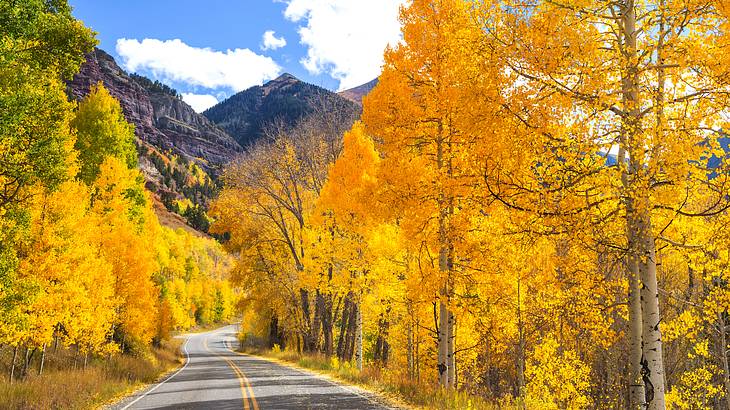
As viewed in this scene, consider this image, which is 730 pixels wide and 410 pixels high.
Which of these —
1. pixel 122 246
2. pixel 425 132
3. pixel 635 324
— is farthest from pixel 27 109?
pixel 122 246

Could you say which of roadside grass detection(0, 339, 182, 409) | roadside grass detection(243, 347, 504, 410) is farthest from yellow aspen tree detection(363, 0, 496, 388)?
roadside grass detection(0, 339, 182, 409)

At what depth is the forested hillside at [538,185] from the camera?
5.77 metres

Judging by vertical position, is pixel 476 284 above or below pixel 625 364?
above

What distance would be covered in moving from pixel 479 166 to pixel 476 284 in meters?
5.30

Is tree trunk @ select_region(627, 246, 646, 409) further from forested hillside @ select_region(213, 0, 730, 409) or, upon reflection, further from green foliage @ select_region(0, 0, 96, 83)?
green foliage @ select_region(0, 0, 96, 83)

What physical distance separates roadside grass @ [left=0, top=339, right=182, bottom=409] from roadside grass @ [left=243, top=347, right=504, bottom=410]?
7.95m

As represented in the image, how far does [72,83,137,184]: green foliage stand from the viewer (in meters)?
26.8

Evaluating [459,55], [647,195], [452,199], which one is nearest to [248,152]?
[452,199]

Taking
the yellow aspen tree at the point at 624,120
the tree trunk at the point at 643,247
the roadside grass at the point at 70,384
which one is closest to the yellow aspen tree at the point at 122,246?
the roadside grass at the point at 70,384

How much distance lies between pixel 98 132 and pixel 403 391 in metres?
24.4

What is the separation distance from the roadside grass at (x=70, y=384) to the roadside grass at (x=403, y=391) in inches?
313

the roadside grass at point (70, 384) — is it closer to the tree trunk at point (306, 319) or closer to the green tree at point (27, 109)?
the green tree at point (27, 109)

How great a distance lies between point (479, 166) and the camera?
6.68m

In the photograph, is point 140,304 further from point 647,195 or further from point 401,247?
point 647,195
